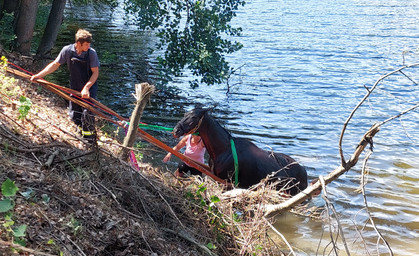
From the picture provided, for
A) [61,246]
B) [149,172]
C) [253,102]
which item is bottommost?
[253,102]

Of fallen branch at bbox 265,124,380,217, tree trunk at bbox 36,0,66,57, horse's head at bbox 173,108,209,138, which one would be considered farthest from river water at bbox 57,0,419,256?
horse's head at bbox 173,108,209,138

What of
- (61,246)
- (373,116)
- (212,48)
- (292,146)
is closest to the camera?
(61,246)

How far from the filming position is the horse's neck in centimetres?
818

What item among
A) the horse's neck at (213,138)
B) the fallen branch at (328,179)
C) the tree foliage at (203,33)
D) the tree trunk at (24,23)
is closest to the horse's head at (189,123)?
the horse's neck at (213,138)

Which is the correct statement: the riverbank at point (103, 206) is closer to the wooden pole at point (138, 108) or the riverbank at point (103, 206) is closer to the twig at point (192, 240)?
the twig at point (192, 240)

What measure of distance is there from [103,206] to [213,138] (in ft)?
10.6

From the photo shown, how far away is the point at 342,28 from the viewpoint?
86.0 ft

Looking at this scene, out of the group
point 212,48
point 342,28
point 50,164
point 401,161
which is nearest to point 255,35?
point 342,28

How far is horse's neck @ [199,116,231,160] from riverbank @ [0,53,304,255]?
3.96 feet

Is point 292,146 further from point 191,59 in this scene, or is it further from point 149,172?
point 149,172

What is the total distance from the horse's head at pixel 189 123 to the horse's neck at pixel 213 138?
223 millimetres

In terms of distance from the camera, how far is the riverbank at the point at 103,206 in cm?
465

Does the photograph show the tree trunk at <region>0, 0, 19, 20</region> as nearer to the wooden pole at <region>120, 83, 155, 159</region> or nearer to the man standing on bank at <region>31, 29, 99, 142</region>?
the man standing on bank at <region>31, 29, 99, 142</region>

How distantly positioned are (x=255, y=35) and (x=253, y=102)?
9.72m
